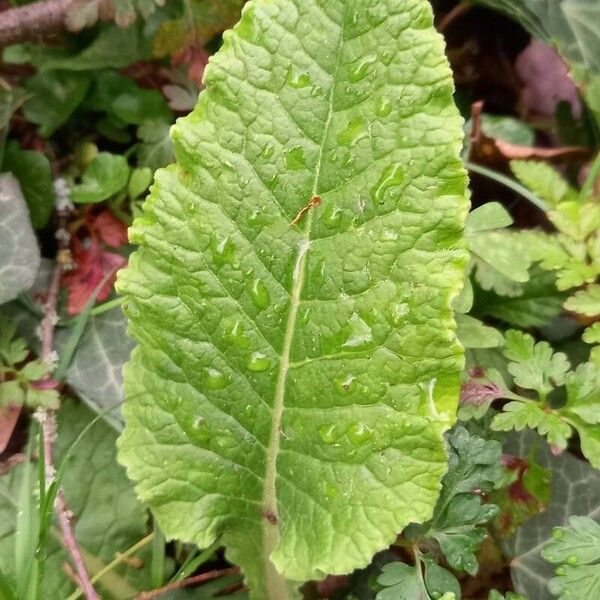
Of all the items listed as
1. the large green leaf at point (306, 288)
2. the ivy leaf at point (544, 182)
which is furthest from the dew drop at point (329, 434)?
the ivy leaf at point (544, 182)

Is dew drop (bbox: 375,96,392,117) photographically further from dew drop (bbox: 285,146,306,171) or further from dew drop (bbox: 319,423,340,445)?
dew drop (bbox: 319,423,340,445)

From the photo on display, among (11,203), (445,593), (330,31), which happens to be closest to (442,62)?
(330,31)

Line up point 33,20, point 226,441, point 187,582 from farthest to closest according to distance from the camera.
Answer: point 33,20
point 187,582
point 226,441

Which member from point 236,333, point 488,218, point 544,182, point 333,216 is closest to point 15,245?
point 236,333

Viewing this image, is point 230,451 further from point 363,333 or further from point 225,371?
point 363,333

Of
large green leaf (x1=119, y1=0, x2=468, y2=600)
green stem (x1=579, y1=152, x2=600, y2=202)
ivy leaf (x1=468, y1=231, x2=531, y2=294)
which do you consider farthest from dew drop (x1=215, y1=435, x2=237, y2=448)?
green stem (x1=579, y1=152, x2=600, y2=202)

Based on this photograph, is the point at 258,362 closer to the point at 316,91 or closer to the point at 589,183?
the point at 316,91

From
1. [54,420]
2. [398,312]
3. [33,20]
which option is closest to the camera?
[398,312]
